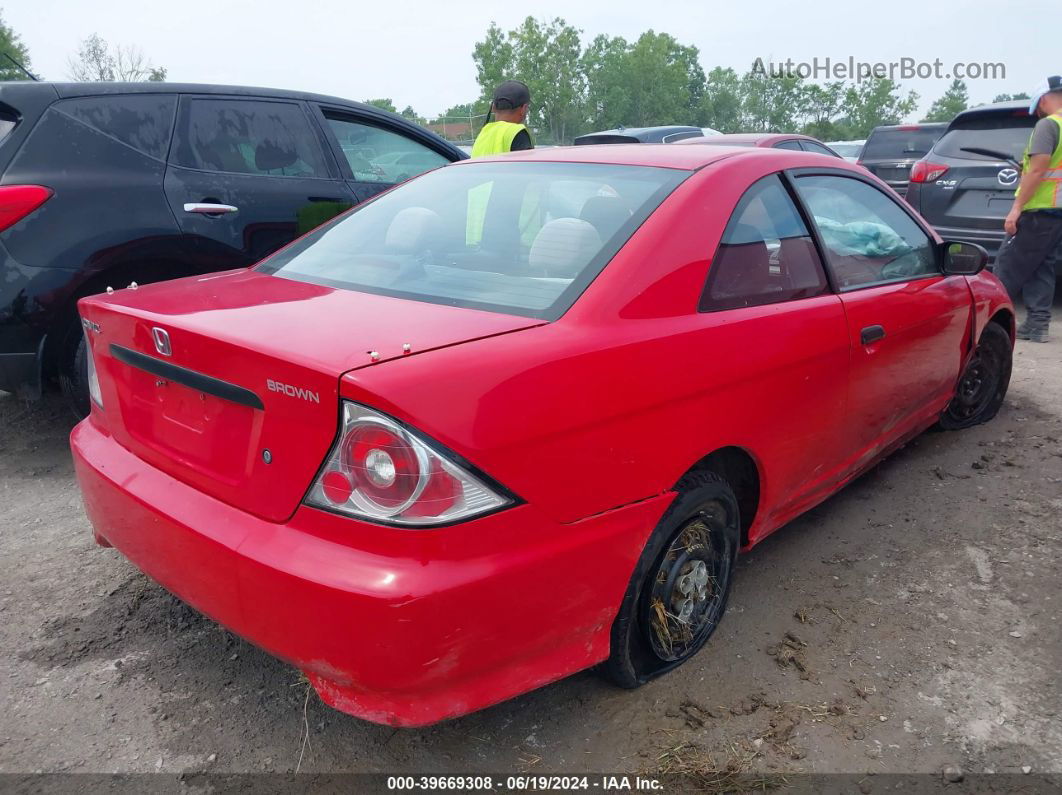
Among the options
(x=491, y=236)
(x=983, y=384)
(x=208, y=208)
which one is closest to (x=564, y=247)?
(x=491, y=236)

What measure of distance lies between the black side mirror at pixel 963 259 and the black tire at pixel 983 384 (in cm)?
81

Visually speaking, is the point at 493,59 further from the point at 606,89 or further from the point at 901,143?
the point at 901,143

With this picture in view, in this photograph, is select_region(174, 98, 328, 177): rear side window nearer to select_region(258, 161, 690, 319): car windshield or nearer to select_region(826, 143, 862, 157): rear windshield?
select_region(258, 161, 690, 319): car windshield

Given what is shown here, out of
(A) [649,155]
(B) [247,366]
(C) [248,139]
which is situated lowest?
(B) [247,366]

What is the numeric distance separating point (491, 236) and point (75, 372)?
8.04 ft

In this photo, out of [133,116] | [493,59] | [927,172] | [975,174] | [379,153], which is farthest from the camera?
[493,59]

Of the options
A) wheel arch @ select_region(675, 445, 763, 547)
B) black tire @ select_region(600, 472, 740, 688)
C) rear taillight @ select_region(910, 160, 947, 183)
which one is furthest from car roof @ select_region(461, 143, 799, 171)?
rear taillight @ select_region(910, 160, 947, 183)

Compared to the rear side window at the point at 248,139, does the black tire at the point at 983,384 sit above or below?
below

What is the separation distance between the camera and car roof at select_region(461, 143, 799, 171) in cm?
264

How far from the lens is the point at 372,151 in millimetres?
5160

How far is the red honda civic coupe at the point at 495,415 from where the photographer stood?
1718 mm

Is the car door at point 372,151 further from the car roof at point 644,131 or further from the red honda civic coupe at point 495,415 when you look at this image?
the car roof at point 644,131

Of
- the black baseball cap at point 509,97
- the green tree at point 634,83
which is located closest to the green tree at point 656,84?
the green tree at point 634,83

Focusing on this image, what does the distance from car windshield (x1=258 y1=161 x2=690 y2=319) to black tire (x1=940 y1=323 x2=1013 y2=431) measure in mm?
2600
